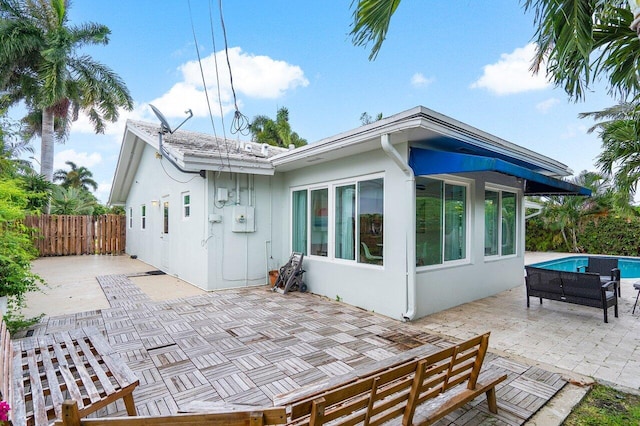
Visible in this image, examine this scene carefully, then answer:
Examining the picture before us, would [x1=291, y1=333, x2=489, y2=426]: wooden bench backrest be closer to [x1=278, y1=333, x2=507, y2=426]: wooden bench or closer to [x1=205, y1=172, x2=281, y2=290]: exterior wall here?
[x1=278, y1=333, x2=507, y2=426]: wooden bench

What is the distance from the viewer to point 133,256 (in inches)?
585

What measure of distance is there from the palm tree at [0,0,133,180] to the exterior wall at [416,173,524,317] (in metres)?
18.5

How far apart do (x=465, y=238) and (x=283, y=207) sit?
4.60 metres

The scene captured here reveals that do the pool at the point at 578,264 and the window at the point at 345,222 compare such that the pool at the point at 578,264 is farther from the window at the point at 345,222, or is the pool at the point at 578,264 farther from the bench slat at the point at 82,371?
the bench slat at the point at 82,371

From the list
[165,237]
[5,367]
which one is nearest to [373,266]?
[5,367]

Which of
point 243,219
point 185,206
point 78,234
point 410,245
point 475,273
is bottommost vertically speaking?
point 475,273

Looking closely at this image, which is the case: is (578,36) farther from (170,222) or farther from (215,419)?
(170,222)

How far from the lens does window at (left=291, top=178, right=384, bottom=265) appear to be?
6328 millimetres

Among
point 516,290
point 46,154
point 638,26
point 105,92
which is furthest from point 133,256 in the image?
point 638,26

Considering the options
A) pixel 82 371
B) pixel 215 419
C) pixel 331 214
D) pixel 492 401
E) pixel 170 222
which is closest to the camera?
pixel 215 419

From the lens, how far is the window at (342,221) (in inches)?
249

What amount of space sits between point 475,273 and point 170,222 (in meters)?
8.70

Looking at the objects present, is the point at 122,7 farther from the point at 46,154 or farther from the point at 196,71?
the point at 46,154

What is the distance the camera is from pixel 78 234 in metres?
16.1
